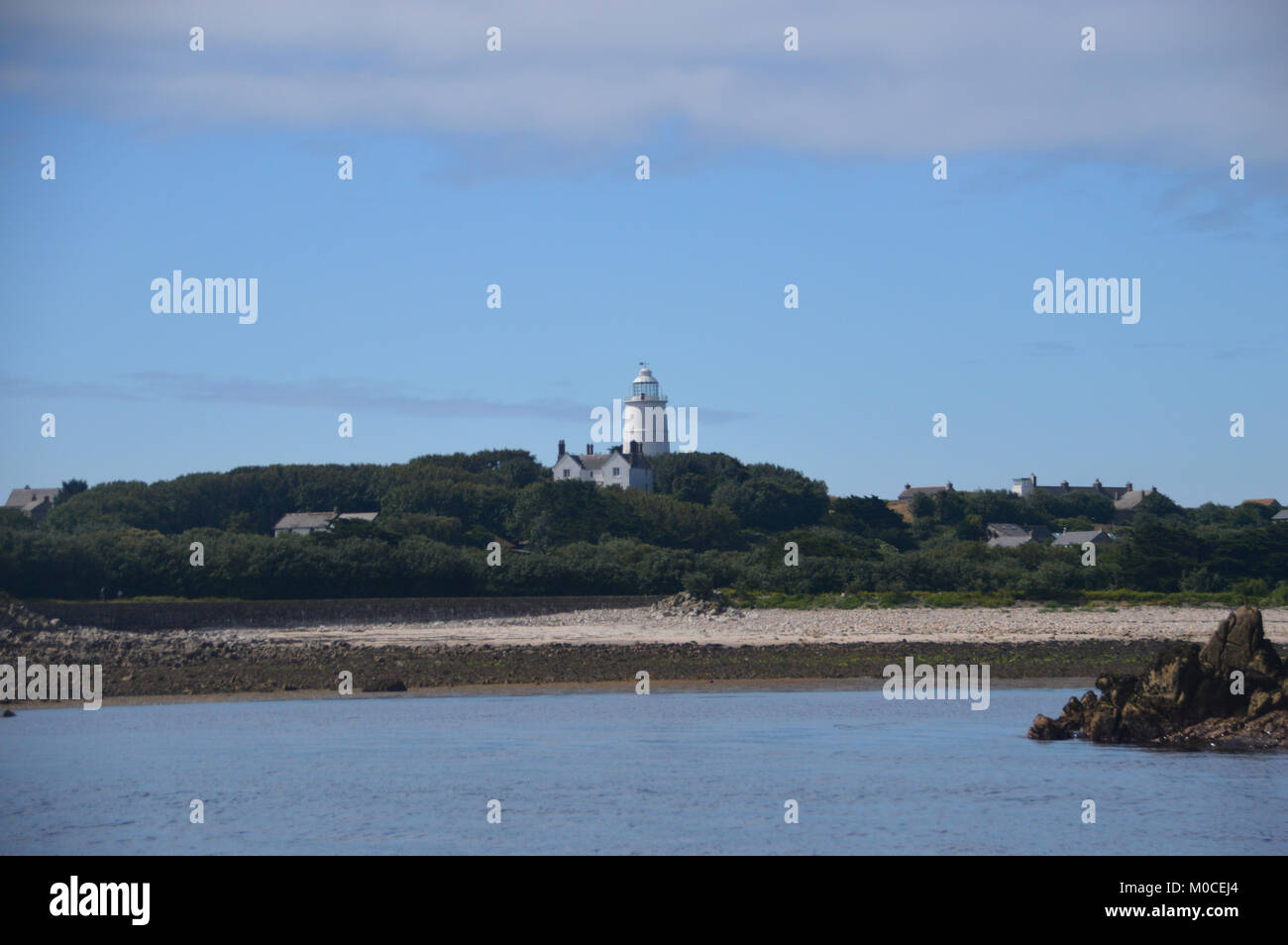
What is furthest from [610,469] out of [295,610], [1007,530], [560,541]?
[295,610]

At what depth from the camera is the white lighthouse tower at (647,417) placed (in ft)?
307

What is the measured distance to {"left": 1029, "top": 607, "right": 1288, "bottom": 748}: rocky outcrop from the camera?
23297mm

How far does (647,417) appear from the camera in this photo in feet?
308

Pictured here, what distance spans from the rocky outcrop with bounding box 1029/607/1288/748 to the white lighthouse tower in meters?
69.5

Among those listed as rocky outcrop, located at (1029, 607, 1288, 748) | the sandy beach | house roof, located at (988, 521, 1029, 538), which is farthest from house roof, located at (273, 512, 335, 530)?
rocky outcrop, located at (1029, 607, 1288, 748)

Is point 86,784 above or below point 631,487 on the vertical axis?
below

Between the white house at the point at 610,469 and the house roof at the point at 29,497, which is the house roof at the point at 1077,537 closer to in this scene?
the white house at the point at 610,469

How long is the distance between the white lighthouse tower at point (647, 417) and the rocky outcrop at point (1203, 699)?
69542mm

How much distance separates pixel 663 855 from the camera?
15438mm

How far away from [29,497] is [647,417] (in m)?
48.6
